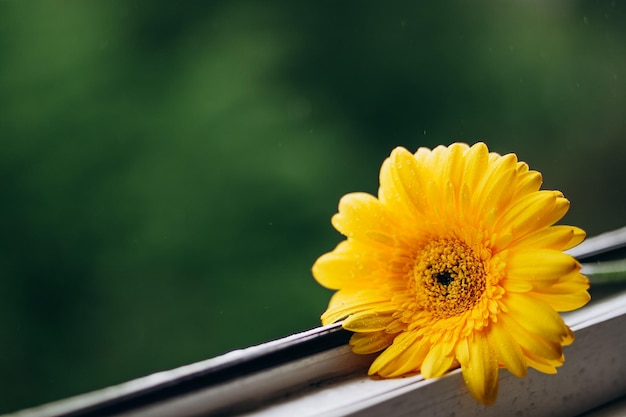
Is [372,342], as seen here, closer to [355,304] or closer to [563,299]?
[355,304]

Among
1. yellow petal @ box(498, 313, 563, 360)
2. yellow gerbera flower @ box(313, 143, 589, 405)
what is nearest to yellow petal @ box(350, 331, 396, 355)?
yellow gerbera flower @ box(313, 143, 589, 405)

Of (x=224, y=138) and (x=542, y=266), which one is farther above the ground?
(x=224, y=138)

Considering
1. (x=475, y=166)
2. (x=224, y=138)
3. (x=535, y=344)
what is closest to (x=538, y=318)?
(x=535, y=344)

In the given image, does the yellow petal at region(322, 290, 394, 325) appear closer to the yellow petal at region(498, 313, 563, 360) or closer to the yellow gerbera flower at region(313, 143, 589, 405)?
the yellow gerbera flower at region(313, 143, 589, 405)

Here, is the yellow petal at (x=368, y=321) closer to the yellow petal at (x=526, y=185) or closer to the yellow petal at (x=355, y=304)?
the yellow petal at (x=355, y=304)

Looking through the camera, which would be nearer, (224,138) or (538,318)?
(538,318)

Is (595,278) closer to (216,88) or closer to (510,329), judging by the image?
(510,329)

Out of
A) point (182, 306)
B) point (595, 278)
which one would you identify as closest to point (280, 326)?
point (182, 306)

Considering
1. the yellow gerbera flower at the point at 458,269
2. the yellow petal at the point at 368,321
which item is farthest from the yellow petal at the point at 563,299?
the yellow petal at the point at 368,321
